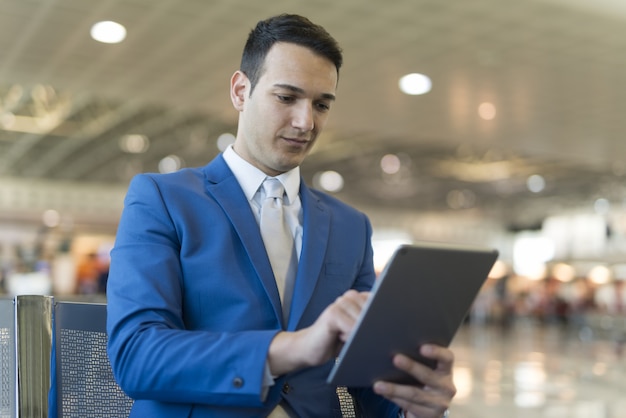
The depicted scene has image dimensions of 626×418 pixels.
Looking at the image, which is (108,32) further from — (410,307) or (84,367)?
(410,307)

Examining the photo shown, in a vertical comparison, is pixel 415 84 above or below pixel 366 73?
above

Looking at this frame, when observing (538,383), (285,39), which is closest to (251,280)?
(285,39)

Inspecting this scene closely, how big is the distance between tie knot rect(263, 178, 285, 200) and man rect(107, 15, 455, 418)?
0.5 inches

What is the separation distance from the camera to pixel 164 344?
4.46 feet

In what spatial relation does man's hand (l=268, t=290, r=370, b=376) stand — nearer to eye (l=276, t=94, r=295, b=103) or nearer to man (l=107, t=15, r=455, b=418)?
man (l=107, t=15, r=455, b=418)

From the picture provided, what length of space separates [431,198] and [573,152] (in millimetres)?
17028

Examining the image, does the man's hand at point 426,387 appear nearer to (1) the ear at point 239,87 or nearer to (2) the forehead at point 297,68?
(2) the forehead at point 297,68

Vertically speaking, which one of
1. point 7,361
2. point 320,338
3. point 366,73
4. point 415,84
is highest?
point 415,84

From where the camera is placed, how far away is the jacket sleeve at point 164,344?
137 centimetres

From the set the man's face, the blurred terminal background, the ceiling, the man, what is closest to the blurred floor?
the blurred terminal background

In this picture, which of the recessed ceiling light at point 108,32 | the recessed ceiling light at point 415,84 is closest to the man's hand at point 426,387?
the recessed ceiling light at point 108,32

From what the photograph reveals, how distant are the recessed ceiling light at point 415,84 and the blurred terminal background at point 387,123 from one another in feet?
0.21

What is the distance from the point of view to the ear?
1735 millimetres

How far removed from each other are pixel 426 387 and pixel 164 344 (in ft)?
1.63
